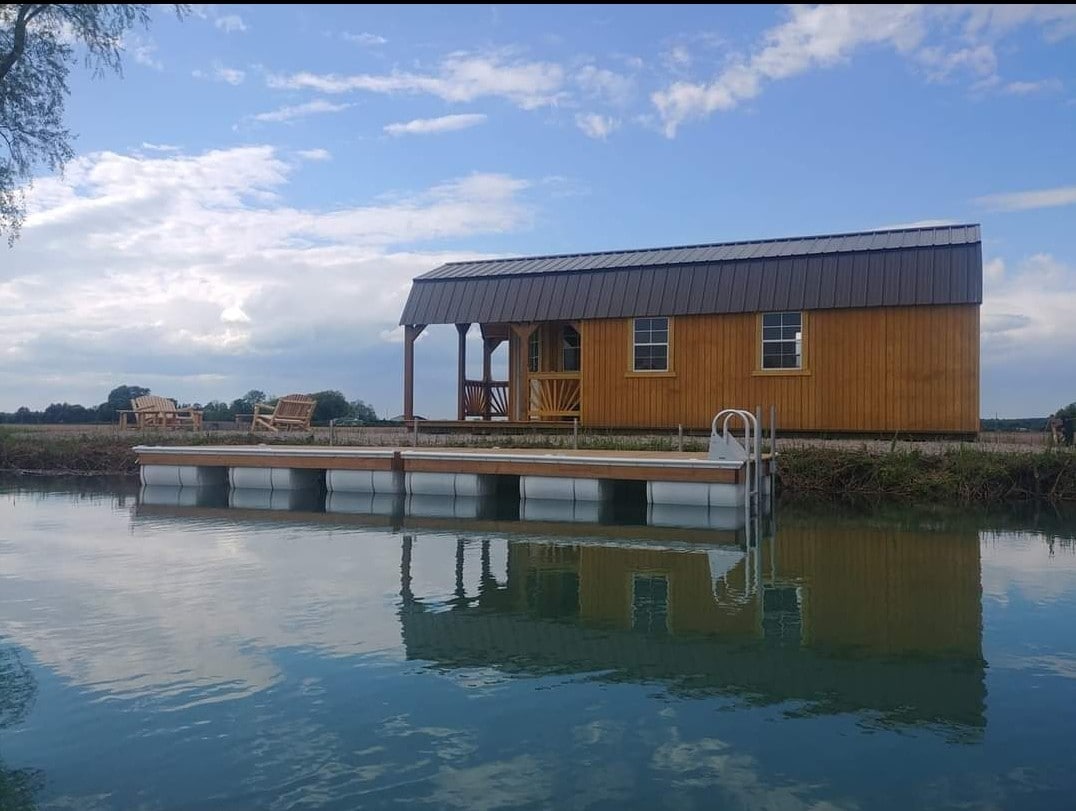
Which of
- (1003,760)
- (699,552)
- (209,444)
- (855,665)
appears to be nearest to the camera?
(1003,760)

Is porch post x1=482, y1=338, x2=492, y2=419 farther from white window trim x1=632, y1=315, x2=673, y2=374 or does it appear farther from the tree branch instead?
the tree branch

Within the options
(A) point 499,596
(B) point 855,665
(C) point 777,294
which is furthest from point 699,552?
(C) point 777,294

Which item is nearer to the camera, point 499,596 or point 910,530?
point 499,596

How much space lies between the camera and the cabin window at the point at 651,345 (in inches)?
782

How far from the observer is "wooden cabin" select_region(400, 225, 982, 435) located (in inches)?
690

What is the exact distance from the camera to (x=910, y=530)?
1213cm

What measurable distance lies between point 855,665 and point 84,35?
837cm

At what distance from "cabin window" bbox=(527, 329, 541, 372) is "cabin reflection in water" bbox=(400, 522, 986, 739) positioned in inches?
468

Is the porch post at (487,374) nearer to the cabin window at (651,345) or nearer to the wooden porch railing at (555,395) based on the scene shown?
the wooden porch railing at (555,395)

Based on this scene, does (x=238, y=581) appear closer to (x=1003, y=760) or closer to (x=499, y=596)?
(x=499, y=596)

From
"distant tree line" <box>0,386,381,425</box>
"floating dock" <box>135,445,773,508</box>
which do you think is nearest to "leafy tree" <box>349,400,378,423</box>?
"distant tree line" <box>0,386,381,425</box>

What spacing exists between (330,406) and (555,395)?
15.3 metres

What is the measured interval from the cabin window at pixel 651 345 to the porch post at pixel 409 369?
5.33 m

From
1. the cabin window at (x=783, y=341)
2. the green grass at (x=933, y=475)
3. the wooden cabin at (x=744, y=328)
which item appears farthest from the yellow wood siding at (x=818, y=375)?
the green grass at (x=933, y=475)
